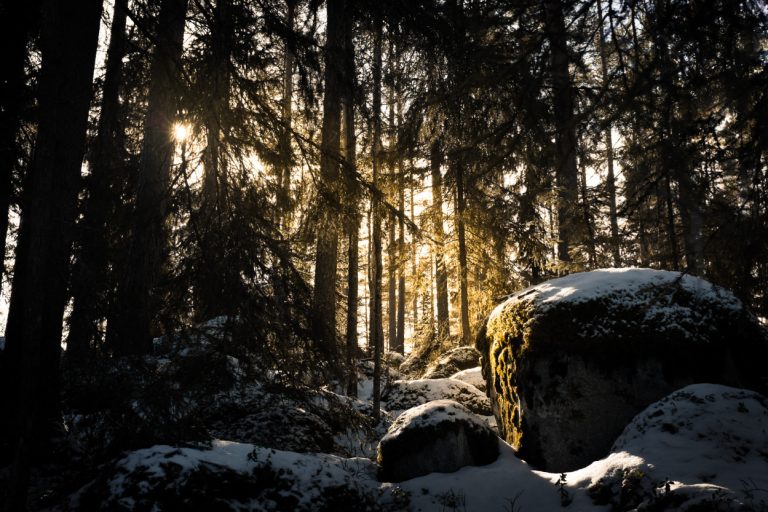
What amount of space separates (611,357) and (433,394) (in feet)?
15.9

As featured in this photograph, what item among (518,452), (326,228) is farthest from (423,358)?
(326,228)

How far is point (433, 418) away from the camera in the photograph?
557cm

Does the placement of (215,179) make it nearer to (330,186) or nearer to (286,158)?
(286,158)

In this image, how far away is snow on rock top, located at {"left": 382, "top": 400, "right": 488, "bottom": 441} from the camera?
5.53 meters

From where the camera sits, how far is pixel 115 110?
631cm

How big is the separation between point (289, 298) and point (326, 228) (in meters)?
1.23

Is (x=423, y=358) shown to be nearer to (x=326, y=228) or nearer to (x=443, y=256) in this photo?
(x=443, y=256)

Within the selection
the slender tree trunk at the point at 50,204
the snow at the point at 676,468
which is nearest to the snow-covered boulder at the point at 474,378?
the snow at the point at 676,468

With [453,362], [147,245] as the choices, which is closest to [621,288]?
[147,245]

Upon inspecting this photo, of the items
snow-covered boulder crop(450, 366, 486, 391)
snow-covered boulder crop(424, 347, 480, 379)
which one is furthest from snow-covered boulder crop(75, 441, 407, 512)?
snow-covered boulder crop(424, 347, 480, 379)

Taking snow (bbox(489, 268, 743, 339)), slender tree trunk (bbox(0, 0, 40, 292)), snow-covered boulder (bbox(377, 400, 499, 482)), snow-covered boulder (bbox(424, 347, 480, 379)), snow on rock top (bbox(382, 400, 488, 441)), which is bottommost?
snow-covered boulder (bbox(377, 400, 499, 482))

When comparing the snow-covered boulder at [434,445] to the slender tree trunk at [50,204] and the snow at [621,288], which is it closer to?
the snow at [621,288]

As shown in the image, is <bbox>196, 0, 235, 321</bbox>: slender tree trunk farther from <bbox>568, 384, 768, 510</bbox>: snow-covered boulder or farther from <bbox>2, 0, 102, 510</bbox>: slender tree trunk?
<bbox>568, 384, 768, 510</bbox>: snow-covered boulder

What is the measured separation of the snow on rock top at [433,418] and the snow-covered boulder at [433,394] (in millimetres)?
2761
